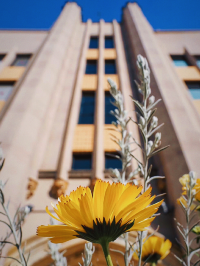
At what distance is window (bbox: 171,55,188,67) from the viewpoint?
11.2m

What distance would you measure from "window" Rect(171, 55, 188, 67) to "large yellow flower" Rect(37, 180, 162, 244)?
12.3 metres

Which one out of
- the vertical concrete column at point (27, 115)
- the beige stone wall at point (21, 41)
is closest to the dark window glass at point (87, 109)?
the vertical concrete column at point (27, 115)

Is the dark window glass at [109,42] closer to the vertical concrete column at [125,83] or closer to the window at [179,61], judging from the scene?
the vertical concrete column at [125,83]

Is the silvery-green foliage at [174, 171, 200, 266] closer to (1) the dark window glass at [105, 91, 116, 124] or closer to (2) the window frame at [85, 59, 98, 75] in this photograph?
(1) the dark window glass at [105, 91, 116, 124]

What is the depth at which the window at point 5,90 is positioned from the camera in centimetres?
905

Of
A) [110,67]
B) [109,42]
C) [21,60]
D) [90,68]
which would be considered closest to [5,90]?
[21,60]

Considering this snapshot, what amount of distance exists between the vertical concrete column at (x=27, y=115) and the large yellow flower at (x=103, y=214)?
136 inches

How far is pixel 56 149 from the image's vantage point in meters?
6.82

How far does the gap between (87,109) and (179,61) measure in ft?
23.2

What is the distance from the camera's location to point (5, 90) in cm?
948

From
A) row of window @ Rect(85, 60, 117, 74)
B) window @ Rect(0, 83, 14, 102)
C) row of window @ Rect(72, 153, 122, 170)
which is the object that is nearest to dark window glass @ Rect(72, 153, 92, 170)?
row of window @ Rect(72, 153, 122, 170)

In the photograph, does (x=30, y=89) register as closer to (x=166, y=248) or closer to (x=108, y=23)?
(x=166, y=248)

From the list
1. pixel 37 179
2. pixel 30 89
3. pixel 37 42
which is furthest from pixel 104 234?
pixel 37 42

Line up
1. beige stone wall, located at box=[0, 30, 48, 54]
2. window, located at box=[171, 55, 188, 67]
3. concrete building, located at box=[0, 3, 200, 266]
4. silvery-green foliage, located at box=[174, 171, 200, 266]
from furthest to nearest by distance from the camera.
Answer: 1. beige stone wall, located at box=[0, 30, 48, 54]
2. window, located at box=[171, 55, 188, 67]
3. concrete building, located at box=[0, 3, 200, 266]
4. silvery-green foliage, located at box=[174, 171, 200, 266]
